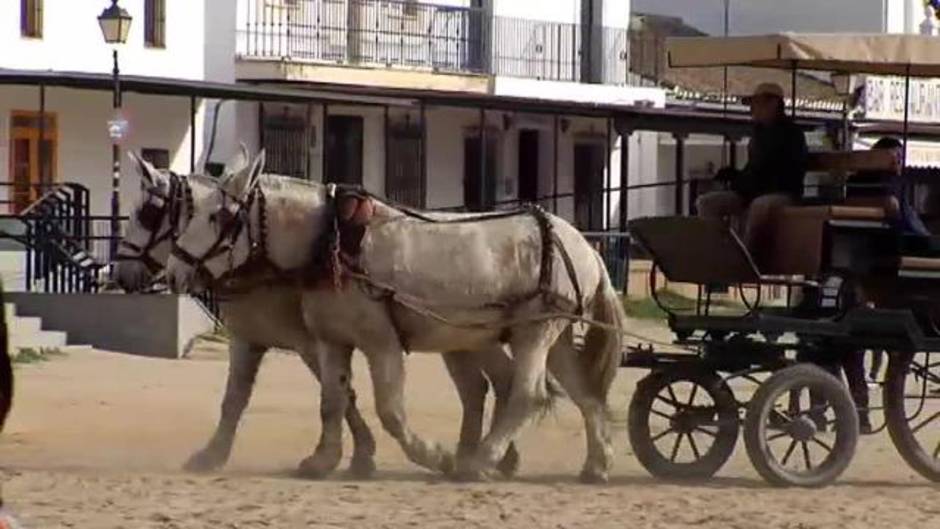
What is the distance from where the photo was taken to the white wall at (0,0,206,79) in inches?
1324

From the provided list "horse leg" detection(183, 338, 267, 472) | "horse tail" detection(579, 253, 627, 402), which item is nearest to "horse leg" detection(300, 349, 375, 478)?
"horse leg" detection(183, 338, 267, 472)

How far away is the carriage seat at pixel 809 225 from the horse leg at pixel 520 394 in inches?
60.1

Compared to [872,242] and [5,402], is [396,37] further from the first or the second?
[5,402]

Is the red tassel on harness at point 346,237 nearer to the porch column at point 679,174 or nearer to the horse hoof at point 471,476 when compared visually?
the horse hoof at point 471,476

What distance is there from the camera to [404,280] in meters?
14.3

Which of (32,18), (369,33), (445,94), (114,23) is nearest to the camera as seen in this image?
(114,23)

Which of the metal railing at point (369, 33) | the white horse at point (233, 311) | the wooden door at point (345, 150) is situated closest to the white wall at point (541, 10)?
the metal railing at point (369, 33)

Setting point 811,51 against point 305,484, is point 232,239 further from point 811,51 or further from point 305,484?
point 811,51

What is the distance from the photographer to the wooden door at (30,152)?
108ft

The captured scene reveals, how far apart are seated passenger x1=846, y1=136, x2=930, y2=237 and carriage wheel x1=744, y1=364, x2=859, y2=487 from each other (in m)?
1.09

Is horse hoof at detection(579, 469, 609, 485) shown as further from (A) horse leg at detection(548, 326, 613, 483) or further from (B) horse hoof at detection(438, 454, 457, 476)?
(B) horse hoof at detection(438, 454, 457, 476)

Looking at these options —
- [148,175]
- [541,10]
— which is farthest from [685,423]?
Result: [541,10]

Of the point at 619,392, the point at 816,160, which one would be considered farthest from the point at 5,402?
the point at 619,392

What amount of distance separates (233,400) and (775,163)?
3794 mm
